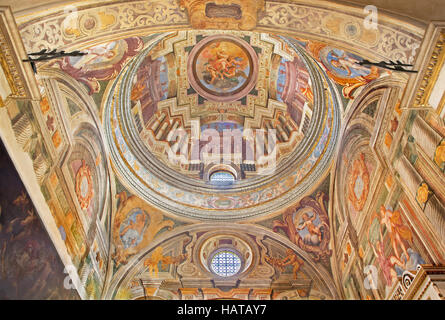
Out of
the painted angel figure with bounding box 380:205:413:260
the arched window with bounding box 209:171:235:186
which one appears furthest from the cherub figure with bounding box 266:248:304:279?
the painted angel figure with bounding box 380:205:413:260

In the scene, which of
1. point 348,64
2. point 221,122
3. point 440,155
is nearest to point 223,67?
point 221,122

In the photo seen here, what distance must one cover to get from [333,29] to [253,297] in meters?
10.4

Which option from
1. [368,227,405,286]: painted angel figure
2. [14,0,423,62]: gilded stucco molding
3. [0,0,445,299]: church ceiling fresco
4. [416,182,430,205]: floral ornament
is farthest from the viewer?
[368,227,405,286]: painted angel figure

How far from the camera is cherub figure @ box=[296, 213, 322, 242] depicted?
48.1 ft

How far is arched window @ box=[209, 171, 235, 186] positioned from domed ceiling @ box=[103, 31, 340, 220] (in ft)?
0.66

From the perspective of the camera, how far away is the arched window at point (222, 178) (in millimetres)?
17094

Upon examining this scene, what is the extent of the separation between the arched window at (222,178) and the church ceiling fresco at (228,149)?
224 millimetres

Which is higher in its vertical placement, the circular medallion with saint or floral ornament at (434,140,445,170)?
the circular medallion with saint

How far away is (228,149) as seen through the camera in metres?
18.4

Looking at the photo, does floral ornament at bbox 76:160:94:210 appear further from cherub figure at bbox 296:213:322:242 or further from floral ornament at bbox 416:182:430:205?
floral ornament at bbox 416:182:430:205

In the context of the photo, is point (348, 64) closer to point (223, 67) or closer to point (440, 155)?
point (440, 155)

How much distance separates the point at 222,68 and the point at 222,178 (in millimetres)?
4712

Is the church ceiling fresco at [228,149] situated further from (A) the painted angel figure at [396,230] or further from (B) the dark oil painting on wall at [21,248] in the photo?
(B) the dark oil painting on wall at [21,248]
